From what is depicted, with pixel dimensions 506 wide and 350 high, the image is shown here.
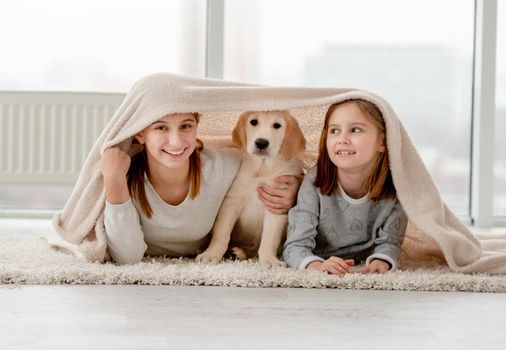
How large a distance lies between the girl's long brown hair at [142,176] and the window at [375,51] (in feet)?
6.23

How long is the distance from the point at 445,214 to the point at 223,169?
623 millimetres

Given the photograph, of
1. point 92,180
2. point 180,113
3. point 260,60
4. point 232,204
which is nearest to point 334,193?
point 232,204

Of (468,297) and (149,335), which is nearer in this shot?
(149,335)

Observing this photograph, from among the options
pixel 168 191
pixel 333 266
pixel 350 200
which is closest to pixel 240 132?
pixel 168 191

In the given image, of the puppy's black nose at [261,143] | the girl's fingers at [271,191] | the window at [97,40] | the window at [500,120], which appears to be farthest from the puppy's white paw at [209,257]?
the window at [500,120]

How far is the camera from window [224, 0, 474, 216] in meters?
4.02

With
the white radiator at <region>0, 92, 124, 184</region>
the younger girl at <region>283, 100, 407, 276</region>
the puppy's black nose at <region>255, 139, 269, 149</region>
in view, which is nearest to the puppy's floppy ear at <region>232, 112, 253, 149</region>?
the puppy's black nose at <region>255, 139, 269, 149</region>

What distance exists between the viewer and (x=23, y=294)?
1702 mm

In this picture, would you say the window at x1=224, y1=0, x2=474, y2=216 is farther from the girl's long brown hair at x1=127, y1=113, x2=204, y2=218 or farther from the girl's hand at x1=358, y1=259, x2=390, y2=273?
the girl's hand at x1=358, y1=259, x2=390, y2=273

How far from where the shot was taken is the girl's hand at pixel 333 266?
193 centimetres

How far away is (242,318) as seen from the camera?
1.49 m

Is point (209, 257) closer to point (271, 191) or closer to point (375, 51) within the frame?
point (271, 191)

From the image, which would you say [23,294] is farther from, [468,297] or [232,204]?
[468,297]

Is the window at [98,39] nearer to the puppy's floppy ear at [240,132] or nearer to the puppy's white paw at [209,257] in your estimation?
the puppy's floppy ear at [240,132]
